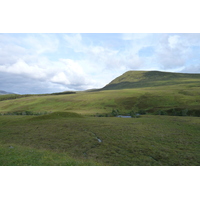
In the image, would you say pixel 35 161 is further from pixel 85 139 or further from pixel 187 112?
pixel 187 112

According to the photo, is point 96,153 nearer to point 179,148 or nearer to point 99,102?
point 179,148

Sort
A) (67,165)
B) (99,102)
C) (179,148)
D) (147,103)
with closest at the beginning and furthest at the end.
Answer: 1. (67,165)
2. (179,148)
3. (147,103)
4. (99,102)

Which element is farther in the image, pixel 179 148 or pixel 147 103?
pixel 147 103

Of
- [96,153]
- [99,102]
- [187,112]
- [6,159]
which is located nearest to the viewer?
[6,159]

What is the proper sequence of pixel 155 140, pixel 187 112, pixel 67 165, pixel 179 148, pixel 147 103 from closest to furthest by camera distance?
pixel 67 165 < pixel 179 148 < pixel 155 140 < pixel 187 112 < pixel 147 103

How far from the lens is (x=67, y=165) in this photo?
15.7 metres

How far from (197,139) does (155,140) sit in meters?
9.13

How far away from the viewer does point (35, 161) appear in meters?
16.6

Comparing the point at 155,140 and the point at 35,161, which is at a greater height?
the point at 35,161

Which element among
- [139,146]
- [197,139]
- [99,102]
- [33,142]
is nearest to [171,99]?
[99,102]

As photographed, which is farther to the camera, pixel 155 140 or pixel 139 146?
pixel 155 140

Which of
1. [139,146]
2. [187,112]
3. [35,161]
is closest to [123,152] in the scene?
[139,146]

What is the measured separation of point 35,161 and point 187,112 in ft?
323

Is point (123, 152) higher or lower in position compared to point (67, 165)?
lower
